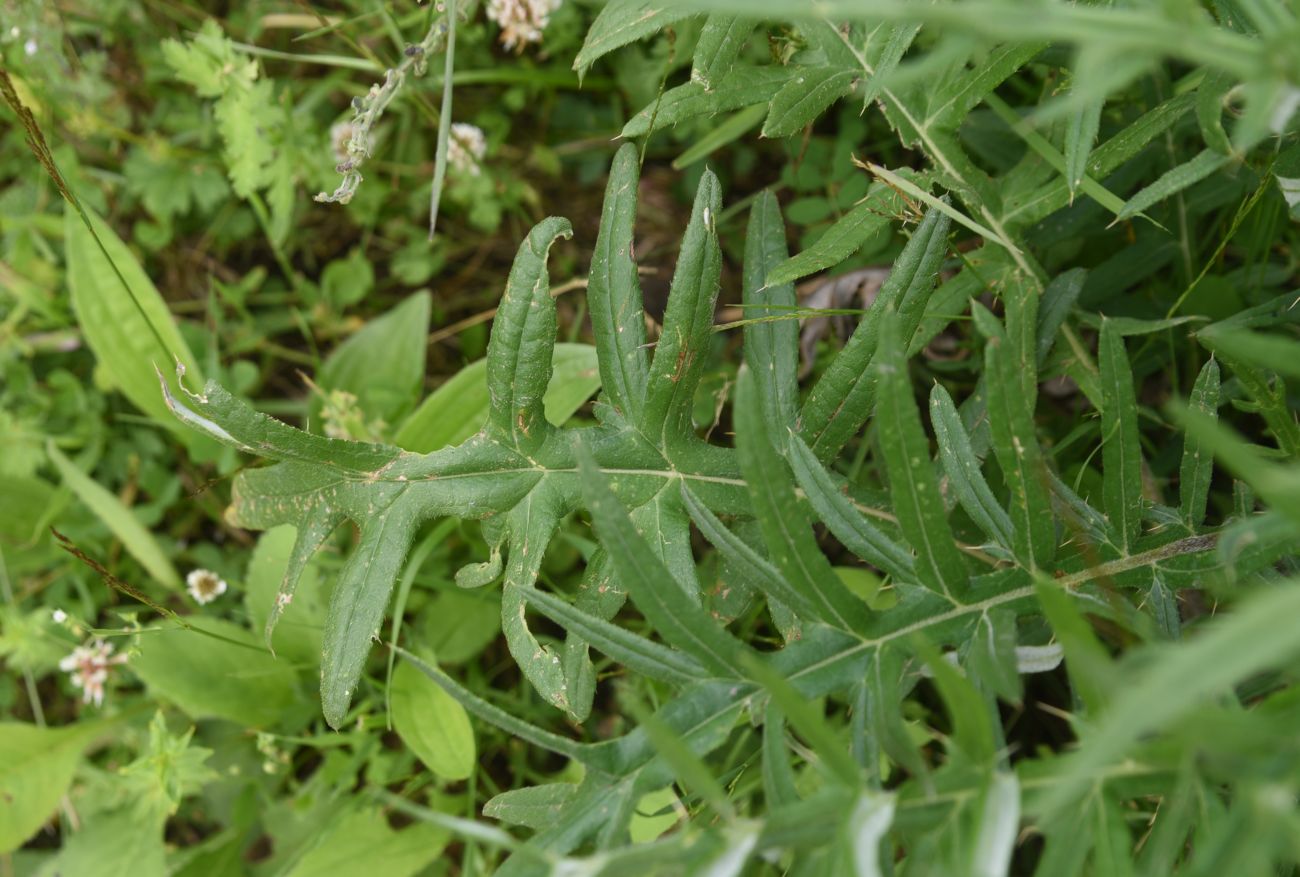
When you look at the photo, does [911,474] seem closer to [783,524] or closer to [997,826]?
[783,524]

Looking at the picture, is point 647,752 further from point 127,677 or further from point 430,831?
point 127,677

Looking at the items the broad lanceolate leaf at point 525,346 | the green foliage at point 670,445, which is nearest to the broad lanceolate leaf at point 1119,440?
the green foliage at point 670,445

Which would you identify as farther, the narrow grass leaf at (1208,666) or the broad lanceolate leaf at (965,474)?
the broad lanceolate leaf at (965,474)

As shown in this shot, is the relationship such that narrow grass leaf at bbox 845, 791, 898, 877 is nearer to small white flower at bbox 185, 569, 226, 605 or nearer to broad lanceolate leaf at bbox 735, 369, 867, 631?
broad lanceolate leaf at bbox 735, 369, 867, 631

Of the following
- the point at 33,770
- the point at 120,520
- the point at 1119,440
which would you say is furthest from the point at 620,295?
the point at 33,770

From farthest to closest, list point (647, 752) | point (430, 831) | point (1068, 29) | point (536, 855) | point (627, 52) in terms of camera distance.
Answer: point (627, 52)
point (430, 831)
point (647, 752)
point (536, 855)
point (1068, 29)

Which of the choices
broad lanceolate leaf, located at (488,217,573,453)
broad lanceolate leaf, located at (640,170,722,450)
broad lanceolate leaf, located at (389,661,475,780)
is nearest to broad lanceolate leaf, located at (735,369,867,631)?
broad lanceolate leaf, located at (640,170,722,450)

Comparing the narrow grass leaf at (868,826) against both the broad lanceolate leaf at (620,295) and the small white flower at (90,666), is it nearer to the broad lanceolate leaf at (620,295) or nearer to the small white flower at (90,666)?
the broad lanceolate leaf at (620,295)

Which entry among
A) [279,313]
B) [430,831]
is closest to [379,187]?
[279,313]
